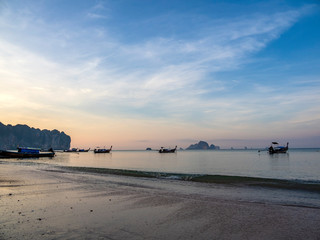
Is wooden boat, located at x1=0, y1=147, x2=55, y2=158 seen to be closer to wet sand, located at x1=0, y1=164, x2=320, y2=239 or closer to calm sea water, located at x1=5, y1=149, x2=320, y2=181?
calm sea water, located at x1=5, y1=149, x2=320, y2=181

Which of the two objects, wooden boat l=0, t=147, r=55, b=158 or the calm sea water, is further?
wooden boat l=0, t=147, r=55, b=158

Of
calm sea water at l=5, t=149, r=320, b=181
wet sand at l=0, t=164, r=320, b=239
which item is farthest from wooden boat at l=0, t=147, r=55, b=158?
wet sand at l=0, t=164, r=320, b=239

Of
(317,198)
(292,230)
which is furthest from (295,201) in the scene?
(292,230)

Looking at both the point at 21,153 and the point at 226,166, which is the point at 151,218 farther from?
the point at 21,153

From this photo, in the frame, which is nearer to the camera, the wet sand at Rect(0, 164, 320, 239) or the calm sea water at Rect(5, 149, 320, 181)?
the wet sand at Rect(0, 164, 320, 239)

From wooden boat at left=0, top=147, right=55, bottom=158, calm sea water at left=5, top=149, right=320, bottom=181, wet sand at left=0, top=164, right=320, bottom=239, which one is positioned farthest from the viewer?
wooden boat at left=0, top=147, right=55, bottom=158

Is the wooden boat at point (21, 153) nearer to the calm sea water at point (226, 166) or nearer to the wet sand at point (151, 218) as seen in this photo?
the calm sea water at point (226, 166)

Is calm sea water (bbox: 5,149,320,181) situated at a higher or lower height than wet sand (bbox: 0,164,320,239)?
lower

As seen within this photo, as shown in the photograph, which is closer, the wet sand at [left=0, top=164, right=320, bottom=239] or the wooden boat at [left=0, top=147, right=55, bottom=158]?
the wet sand at [left=0, top=164, right=320, bottom=239]

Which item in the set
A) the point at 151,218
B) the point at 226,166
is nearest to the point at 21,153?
the point at 226,166

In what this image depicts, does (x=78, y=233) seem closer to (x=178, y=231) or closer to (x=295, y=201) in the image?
(x=178, y=231)

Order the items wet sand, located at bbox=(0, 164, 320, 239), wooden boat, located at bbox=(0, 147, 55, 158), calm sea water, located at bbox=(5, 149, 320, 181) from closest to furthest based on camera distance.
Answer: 1. wet sand, located at bbox=(0, 164, 320, 239)
2. calm sea water, located at bbox=(5, 149, 320, 181)
3. wooden boat, located at bbox=(0, 147, 55, 158)

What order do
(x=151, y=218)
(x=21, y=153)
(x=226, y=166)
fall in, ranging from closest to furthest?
(x=151, y=218) < (x=226, y=166) < (x=21, y=153)

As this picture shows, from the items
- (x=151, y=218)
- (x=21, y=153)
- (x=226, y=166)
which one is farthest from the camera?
(x=21, y=153)
